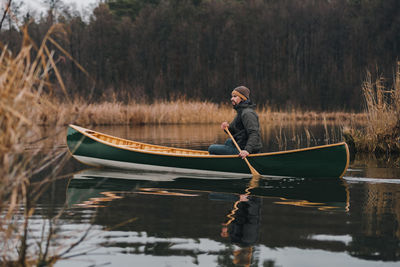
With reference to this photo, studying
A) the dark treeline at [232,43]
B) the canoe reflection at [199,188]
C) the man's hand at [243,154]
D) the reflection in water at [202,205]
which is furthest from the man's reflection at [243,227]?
the dark treeline at [232,43]

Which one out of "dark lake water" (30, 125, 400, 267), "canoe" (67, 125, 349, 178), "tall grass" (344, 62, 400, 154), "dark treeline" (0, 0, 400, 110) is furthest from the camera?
"dark treeline" (0, 0, 400, 110)

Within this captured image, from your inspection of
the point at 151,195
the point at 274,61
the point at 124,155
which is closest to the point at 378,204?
the point at 151,195

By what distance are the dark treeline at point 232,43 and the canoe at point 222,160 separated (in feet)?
87.5

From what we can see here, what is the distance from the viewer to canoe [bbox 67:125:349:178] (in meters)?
7.52

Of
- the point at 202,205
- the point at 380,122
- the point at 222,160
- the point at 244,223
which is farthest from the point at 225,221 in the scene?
the point at 380,122

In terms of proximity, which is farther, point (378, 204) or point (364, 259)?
point (378, 204)

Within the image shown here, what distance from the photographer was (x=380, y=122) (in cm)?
1035

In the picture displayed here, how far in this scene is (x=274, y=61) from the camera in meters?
37.2

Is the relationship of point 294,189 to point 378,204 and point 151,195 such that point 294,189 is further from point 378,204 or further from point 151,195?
point 151,195

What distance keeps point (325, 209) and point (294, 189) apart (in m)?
1.38

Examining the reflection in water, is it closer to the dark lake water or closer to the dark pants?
the dark lake water

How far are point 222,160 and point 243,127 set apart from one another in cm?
61

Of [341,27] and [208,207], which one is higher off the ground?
[341,27]

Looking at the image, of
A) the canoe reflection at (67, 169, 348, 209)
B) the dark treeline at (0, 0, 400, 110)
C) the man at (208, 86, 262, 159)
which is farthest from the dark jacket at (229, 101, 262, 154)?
the dark treeline at (0, 0, 400, 110)
